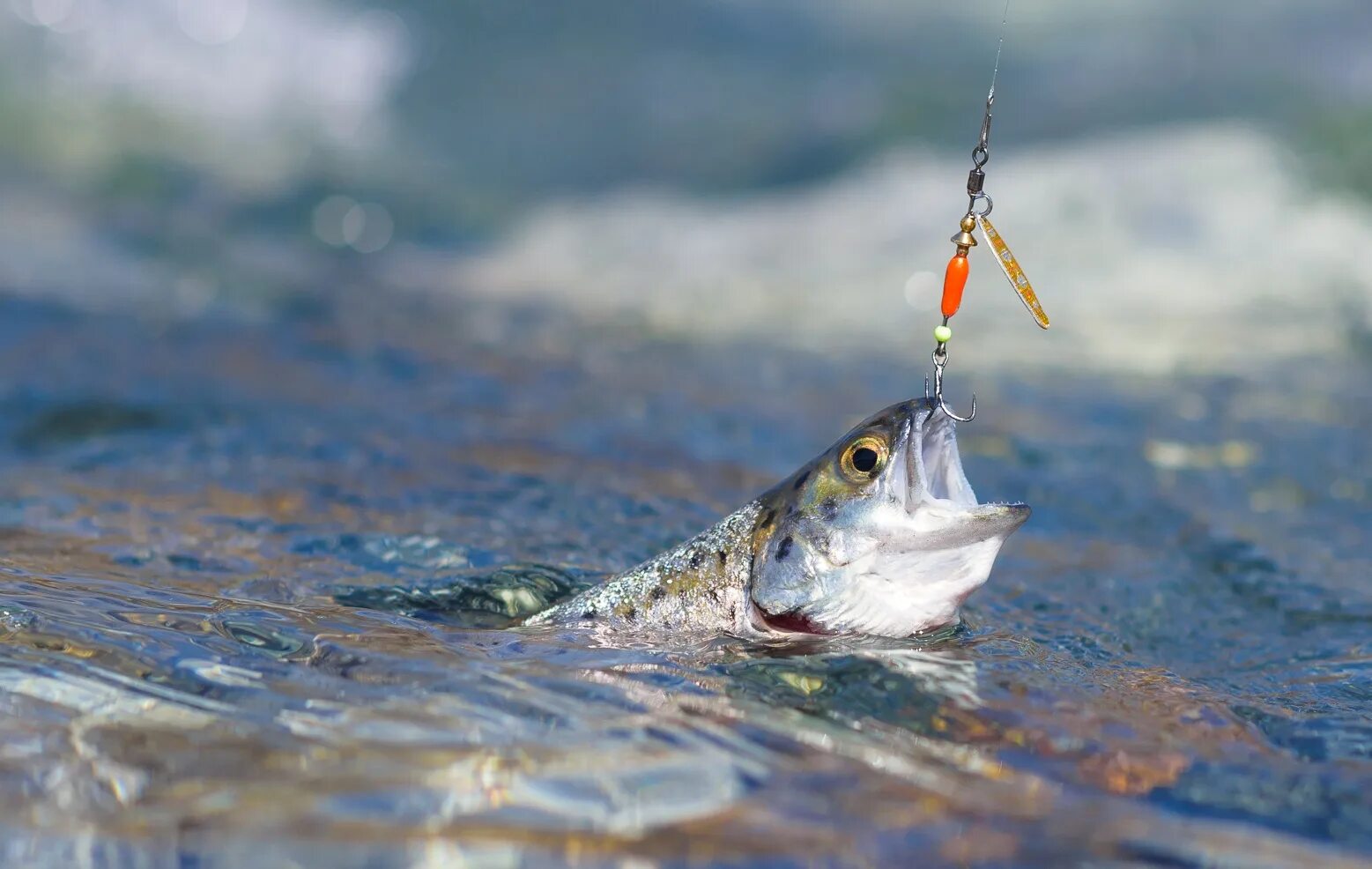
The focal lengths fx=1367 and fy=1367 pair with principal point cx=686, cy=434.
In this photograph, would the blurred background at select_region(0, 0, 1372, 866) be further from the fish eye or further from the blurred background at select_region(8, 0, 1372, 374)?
the fish eye

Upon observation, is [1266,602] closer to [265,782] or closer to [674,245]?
[265,782]

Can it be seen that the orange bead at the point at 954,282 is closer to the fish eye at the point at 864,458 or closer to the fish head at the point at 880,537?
the fish head at the point at 880,537

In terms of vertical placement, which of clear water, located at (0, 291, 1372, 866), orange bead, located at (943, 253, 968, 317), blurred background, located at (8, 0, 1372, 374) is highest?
blurred background, located at (8, 0, 1372, 374)

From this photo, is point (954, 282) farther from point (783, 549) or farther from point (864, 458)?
point (783, 549)

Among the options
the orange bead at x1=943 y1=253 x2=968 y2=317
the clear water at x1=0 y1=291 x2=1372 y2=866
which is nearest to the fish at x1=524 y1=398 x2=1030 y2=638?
the clear water at x1=0 y1=291 x2=1372 y2=866

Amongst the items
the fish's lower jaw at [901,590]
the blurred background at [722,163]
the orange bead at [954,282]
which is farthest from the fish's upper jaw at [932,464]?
the blurred background at [722,163]

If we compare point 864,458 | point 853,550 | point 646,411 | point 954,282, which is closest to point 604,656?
point 853,550

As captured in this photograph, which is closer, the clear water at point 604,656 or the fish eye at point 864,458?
the clear water at point 604,656

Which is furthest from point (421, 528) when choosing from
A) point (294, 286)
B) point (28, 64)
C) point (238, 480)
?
point (28, 64)
